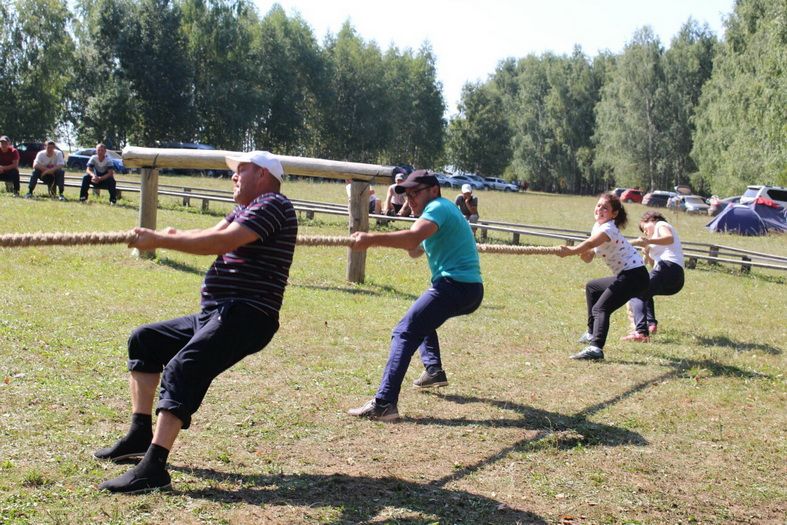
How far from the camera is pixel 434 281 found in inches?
272

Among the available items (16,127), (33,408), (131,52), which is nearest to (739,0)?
(131,52)

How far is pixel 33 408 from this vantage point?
20.1 feet

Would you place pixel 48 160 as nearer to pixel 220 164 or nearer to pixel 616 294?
pixel 220 164

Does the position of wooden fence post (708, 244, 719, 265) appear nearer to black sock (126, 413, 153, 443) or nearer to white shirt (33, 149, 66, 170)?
white shirt (33, 149, 66, 170)

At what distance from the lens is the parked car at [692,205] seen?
2008 inches

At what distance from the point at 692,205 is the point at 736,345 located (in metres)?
43.1

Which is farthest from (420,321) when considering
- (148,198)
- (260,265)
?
(148,198)

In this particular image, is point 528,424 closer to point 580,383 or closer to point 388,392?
point 388,392

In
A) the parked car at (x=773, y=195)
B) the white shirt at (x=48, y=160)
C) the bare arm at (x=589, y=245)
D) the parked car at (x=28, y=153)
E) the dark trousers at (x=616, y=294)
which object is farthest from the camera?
the parked car at (x=28, y=153)

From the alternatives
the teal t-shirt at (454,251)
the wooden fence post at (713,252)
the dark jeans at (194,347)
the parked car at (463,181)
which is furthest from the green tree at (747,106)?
the dark jeans at (194,347)

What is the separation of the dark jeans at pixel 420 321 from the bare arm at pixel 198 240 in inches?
91.1

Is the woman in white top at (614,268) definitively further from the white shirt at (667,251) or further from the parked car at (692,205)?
the parked car at (692,205)

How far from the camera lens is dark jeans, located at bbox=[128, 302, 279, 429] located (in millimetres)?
4758

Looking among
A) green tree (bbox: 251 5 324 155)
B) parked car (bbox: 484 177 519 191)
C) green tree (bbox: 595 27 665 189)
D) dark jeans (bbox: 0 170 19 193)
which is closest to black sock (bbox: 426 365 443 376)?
dark jeans (bbox: 0 170 19 193)
